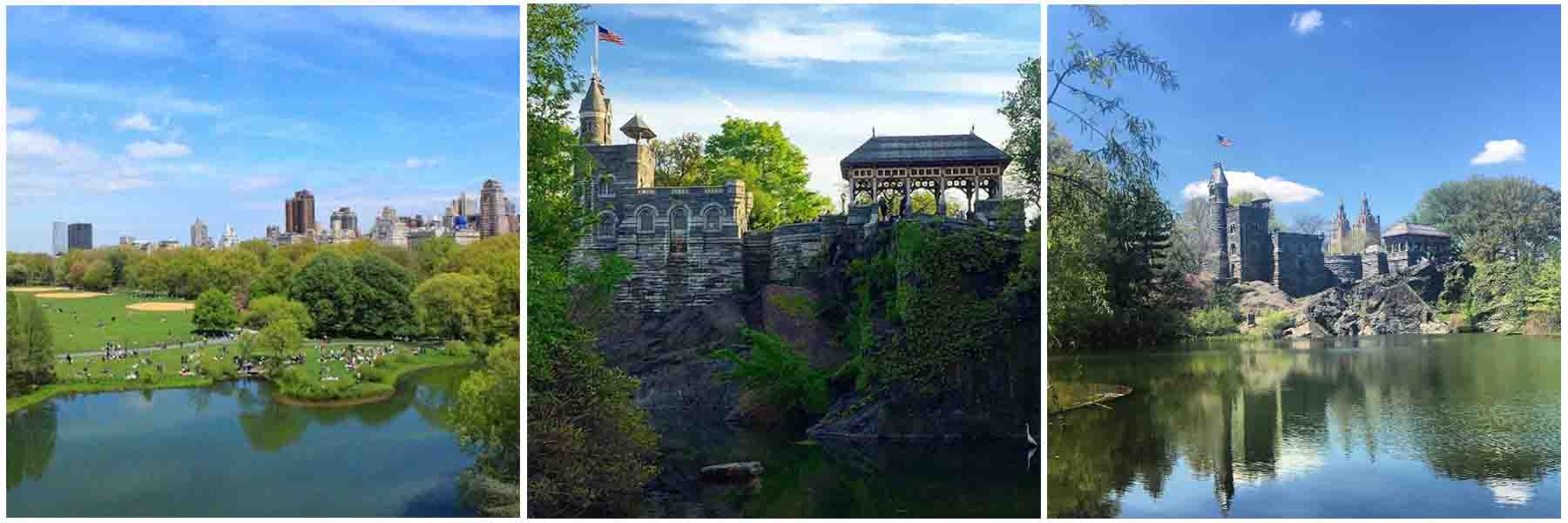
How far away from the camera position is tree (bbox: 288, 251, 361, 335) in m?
5.40

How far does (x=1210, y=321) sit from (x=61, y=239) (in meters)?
6.34

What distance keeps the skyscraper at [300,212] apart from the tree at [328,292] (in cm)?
19

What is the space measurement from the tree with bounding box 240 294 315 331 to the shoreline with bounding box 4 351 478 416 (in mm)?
323

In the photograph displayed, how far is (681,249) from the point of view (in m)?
7.40

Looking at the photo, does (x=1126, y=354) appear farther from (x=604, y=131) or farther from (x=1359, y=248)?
(x=604, y=131)

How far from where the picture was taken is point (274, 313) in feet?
17.9

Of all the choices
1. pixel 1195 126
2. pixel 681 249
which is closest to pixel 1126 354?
pixel 1195 126

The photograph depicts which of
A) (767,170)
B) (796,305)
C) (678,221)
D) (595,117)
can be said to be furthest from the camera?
(796,305)

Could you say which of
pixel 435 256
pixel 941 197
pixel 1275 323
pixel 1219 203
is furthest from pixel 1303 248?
pixel 435 256

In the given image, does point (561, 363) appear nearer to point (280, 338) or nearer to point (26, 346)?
point (280, 338)

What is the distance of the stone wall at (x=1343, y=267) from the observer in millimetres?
5301

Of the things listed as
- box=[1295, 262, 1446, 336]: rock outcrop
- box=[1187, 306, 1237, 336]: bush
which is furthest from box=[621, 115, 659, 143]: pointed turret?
box=[1295, 262, 1446, 336]: rock outcrop

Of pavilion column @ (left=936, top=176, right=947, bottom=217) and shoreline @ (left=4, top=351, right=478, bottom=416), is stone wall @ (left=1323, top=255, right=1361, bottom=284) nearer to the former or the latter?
pavilion column @ (left=936, top=176, right=947, bottom=217)

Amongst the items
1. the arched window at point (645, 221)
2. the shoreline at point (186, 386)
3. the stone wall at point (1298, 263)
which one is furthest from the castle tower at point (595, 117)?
the stone wall at point (1298, 263)
